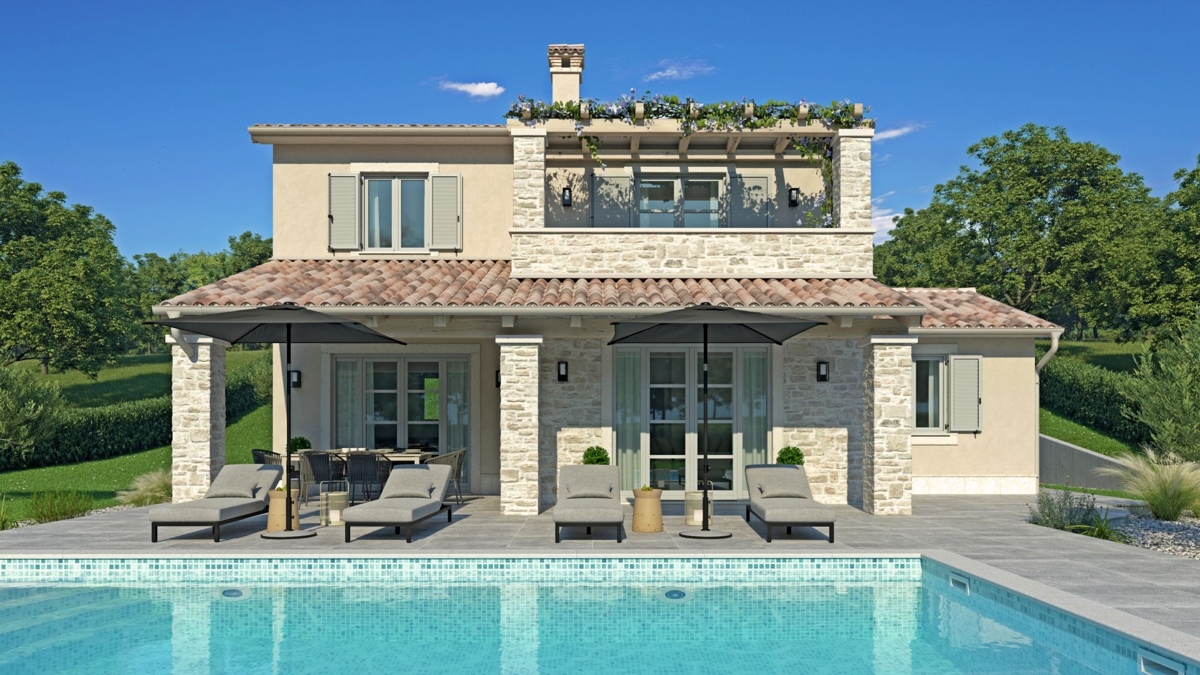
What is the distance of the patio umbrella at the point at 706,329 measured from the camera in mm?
10711

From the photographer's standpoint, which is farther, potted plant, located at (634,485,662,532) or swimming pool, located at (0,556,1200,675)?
potted plant, located at (634,485,662,532)

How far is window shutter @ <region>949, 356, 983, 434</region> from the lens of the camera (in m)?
16.2

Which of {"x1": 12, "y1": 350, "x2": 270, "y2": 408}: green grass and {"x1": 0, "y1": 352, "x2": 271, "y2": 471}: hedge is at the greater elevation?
{"x1": 12, "y1": 350, "x2": 270, "y2": 408}: green grass

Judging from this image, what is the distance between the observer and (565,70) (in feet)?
56.1

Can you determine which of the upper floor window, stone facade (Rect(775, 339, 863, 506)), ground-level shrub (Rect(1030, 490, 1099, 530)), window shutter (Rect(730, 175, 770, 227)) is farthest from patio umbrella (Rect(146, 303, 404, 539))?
ground-level shrub (Rect(1030, 490, 1099, 530))

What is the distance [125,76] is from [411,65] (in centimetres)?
1006

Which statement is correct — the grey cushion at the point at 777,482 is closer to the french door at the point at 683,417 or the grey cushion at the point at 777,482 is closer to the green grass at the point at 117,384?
the french door at the point at 683,417

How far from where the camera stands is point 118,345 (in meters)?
41.3

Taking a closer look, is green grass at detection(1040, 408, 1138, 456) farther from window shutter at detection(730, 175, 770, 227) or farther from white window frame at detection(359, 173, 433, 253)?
white window frame at detection(359, 173, 433, 253)

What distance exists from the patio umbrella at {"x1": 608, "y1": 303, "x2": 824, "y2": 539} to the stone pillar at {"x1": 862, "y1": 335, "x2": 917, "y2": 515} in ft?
6.42

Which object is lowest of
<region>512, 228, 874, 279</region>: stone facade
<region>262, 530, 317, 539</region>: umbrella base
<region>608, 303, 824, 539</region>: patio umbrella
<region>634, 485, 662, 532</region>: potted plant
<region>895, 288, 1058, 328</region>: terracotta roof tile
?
<region>262, 530, 317, 539</region>: umbrella base

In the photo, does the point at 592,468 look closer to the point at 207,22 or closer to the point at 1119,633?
the point at 1119,633

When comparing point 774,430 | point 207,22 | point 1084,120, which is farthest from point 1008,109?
point 207,22

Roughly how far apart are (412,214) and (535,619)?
1056 cm
